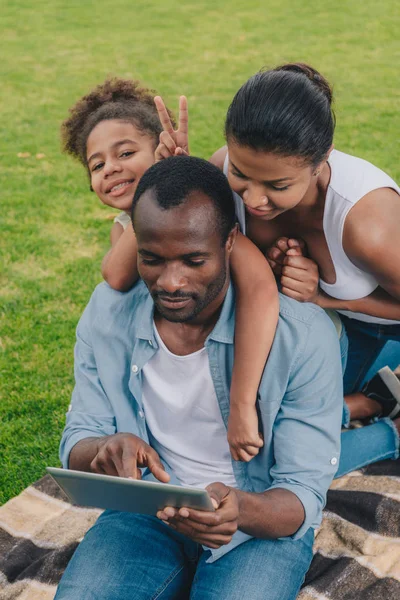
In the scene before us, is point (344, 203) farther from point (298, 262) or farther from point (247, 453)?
point (247, 453)

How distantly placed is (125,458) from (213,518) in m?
0.37

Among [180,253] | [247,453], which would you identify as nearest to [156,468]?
[247,453]

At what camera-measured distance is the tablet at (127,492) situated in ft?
6.59

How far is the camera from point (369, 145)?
7930 millimetres

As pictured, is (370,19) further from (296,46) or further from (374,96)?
(374,96)

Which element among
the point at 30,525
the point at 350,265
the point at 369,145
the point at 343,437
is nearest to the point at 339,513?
the point at 343,437

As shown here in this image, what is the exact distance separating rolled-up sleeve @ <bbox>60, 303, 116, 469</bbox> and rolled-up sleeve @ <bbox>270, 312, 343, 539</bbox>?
66cm

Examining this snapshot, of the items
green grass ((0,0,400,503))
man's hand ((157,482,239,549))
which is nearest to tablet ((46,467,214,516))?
man's hand ((157,482,239,549))

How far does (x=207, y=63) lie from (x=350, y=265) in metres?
9.30

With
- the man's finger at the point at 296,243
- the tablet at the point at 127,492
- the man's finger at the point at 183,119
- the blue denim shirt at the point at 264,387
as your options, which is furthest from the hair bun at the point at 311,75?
the tablet at the point at 127,492

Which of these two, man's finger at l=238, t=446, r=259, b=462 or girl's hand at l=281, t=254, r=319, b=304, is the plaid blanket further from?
girl's hand at l=281, t=254, r=319, b=304

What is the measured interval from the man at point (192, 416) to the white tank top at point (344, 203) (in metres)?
0.40

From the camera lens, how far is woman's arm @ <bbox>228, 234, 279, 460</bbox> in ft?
8.22

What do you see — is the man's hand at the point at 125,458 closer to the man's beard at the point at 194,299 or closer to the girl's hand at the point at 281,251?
the man's beard at the point at 194,299
